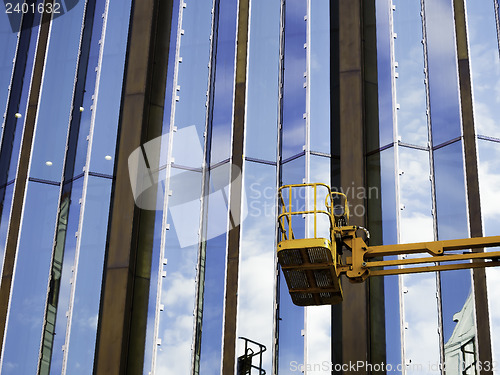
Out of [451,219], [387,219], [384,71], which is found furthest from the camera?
[384,71]

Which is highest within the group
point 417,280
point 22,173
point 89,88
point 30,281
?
point 89,88

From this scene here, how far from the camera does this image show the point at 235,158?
21.9 m

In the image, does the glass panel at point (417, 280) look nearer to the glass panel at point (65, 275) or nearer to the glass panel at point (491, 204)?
the glass panel at point (491, 204)

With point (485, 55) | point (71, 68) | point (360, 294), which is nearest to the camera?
point (360, 294)

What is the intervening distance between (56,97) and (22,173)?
2.66 metres

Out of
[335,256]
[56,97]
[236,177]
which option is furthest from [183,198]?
[335,256]

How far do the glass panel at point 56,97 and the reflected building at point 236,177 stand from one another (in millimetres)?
61

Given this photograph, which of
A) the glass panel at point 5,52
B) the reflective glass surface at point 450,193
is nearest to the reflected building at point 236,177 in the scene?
the reflective glass surface at point 450,193

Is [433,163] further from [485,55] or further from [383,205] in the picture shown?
[485,55]

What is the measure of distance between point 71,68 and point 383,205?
10780 millimetres

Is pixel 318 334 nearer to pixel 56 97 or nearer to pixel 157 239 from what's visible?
pixel 157 239

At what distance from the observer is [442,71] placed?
20828 mm

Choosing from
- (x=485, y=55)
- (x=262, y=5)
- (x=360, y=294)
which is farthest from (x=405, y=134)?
(x=262, y=5)

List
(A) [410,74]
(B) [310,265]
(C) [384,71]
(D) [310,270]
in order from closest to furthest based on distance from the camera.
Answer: (B) [310,265], (D) [310,270], (A) [410,74], (C) [384,71]
